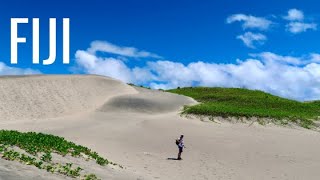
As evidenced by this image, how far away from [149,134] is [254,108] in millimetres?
19107

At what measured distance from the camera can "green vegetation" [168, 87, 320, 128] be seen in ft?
156

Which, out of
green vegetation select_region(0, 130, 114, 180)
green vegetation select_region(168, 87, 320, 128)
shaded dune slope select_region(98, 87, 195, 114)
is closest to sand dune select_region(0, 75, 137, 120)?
shaded dune slope select_region(98, 87, 195, 114)

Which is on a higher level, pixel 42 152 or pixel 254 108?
pixel 254 108

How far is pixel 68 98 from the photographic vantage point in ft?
180

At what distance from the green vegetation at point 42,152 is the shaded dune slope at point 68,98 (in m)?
24.9

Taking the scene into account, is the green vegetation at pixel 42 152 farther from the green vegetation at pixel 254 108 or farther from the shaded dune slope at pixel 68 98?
the green vegetation at pixel 254 108

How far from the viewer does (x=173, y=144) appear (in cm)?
3662

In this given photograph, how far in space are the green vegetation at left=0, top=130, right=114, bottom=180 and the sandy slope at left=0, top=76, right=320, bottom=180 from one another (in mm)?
1214

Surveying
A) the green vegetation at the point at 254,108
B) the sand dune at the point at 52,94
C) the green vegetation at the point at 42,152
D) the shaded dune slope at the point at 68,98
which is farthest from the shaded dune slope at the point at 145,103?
the green vegetation at the point at 42,152

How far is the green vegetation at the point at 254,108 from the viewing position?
47531mm

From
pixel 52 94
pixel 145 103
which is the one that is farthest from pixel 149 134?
pixel 52 94

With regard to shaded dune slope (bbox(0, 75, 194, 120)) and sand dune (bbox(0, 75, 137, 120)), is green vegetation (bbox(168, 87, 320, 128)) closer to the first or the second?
shaded dune slope (bbox(0, 75, 194, 120))

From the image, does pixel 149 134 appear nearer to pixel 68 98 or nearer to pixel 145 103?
pixel 145 103

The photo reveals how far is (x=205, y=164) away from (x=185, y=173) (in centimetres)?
360
